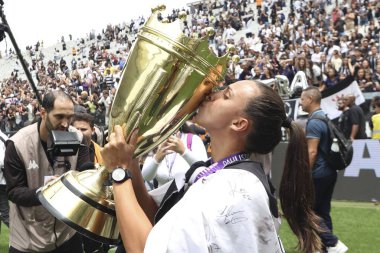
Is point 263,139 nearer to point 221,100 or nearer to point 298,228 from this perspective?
point 221,100

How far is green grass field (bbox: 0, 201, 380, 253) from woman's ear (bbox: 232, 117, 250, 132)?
4.05m

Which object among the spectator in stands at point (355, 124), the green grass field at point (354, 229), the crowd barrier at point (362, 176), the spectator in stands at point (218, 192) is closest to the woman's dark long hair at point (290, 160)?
the spectator in stands at point (218, 192)

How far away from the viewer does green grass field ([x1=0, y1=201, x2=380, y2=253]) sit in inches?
254

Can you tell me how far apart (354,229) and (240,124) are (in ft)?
19.7

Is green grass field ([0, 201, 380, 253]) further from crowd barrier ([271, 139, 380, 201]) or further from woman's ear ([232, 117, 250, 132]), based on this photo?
woman's ear ([232, 117, 250, 132])

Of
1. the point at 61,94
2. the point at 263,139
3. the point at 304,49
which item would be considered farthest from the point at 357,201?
the point at 304,49

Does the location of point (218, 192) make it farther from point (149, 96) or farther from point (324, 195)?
point (324, 195)

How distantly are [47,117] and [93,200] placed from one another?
4.61 feet

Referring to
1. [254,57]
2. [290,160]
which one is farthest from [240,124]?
[254,57]

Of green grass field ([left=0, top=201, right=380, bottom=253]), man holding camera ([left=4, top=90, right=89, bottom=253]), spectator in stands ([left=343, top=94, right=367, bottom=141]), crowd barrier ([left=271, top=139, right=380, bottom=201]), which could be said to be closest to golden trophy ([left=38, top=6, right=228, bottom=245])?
man holding camera ([left=4, top=90, right=89, bottom=253])

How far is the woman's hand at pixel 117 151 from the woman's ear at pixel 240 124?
0.34 meters

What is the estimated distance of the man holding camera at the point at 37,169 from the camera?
318cm

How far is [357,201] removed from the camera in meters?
9.77

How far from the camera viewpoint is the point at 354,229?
7410 millimetres
